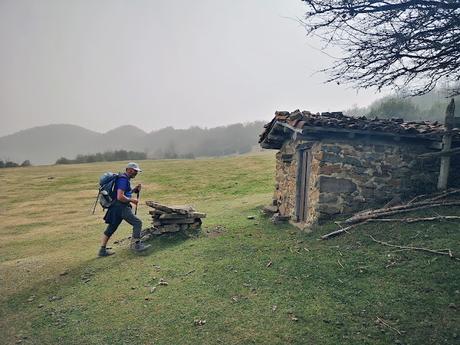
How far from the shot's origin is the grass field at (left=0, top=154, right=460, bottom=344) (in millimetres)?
4758

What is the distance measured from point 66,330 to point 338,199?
6904 millimetres

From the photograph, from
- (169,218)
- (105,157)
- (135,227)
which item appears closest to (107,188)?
(135,227)

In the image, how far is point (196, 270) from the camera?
7.36m

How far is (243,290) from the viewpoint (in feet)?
20.3

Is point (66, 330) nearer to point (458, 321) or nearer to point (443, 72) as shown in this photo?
point (458, 321)

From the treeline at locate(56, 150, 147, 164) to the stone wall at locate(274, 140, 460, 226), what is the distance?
48259mm

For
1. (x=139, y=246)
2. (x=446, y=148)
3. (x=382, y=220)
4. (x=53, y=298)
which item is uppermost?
(x=446, y=148)

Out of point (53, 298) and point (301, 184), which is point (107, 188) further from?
point (301, 184)

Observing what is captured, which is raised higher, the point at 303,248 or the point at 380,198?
the point at 380,198

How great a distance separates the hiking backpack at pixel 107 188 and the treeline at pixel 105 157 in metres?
46.6

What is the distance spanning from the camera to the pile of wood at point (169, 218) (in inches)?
379

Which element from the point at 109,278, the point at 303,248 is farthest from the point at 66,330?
the point at 303,248

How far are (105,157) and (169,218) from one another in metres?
48.5

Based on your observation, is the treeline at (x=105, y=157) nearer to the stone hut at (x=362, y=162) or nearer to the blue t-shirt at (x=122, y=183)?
the blue t-shirt at (x=122, y=183)
